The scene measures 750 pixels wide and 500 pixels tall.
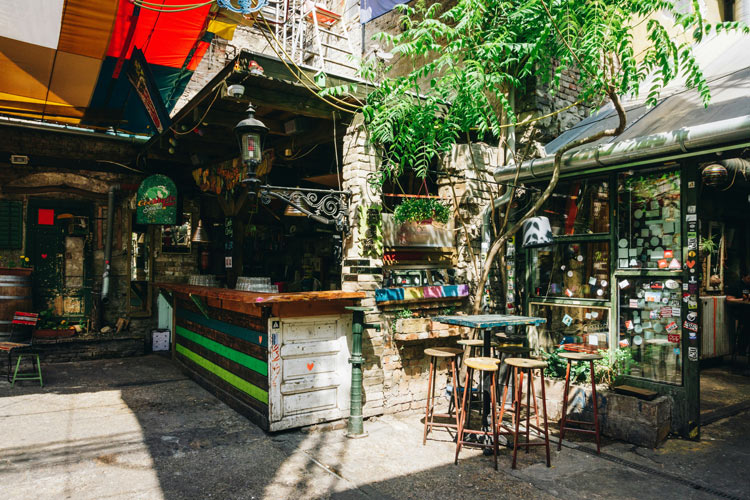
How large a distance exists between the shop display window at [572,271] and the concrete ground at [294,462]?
185 cm

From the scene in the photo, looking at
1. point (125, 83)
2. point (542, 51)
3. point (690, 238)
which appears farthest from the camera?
point (125, 83)

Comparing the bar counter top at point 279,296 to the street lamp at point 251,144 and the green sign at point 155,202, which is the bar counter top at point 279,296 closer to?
the street lamp at point 251,144

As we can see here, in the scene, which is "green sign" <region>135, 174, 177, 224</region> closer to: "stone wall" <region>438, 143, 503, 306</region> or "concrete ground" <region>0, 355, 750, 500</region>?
"concrete ground" <region>0, 355, 750, 500</region>

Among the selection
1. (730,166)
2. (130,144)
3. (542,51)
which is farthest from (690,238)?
(130,144)

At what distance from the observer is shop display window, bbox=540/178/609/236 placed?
597 centimetres

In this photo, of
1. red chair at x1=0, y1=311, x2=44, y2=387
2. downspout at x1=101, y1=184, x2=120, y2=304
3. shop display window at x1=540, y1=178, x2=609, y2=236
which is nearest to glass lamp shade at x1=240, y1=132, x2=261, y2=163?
shop display window at x1=540, y1=178, x2=609, y2=236

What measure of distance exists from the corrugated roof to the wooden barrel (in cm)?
850

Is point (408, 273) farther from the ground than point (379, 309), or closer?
farther from the ground

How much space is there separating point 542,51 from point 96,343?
8.63 m

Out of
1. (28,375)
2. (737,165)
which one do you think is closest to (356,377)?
(28,375)

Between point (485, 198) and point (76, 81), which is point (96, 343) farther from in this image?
point (485, 198)

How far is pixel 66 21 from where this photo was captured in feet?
18.5

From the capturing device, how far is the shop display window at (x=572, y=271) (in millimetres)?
5922

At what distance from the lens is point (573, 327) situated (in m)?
6.23
